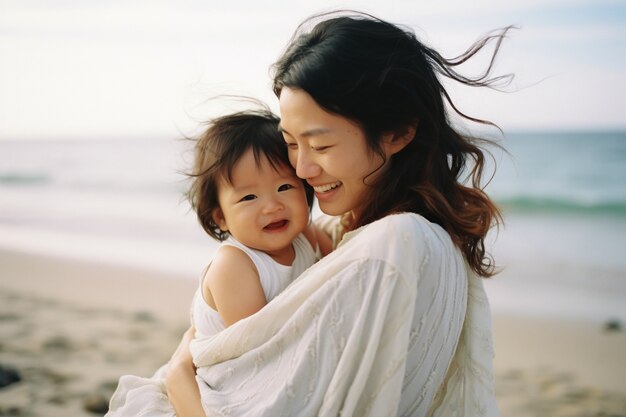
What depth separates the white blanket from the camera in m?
1.65

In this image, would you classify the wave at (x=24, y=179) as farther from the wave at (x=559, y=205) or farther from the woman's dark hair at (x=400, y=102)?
the woman's dark hair at (x=400, y=102)

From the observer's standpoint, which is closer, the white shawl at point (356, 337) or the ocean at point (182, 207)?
the white shawl at point (356, 337)

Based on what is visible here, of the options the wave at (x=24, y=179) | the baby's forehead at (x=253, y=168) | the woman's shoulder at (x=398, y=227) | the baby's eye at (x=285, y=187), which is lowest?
the wave at (x=24, y=179)

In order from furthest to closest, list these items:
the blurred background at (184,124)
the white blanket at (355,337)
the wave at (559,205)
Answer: the wave at (559,205)
the blurred background at (184,124)
the white blanket at (355,337)

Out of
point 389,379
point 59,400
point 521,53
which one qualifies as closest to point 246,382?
point 389,379

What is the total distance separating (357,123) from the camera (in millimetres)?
1999

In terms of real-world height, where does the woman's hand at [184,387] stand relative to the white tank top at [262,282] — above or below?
below

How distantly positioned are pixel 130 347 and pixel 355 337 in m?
3.64

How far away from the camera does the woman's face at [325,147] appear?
6.49ft

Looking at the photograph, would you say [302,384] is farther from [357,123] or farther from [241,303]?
[357,123]

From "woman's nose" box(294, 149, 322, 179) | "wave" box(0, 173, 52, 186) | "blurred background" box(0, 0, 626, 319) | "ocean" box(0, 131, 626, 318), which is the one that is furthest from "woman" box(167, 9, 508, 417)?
"wave" box(0, 173, 52, 186)

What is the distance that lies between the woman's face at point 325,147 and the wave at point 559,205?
9.25 metres

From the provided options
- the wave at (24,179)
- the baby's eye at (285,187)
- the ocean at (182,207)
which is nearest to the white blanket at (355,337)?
the baby's eye at (285,187)

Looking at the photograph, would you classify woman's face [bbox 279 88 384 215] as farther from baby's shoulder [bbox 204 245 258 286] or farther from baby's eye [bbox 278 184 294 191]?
baby's shoulder [bbox 204 245 258 286]
